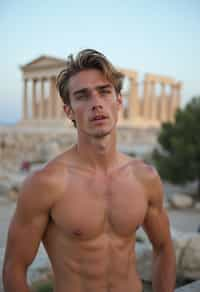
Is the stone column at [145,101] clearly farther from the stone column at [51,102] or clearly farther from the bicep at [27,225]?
the bicep at [27,225]

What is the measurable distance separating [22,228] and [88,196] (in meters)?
0.38

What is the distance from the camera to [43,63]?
42.9 meters

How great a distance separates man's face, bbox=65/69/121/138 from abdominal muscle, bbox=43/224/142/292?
57 centimetres

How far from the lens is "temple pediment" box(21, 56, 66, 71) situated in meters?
41.5

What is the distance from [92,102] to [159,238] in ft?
3.16

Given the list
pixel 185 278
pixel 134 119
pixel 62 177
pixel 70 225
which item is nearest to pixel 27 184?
pixel 62 177

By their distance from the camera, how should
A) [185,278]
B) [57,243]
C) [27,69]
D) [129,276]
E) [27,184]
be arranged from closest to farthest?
[27,184], [57,243], [129,276], [185,278], [27,69]

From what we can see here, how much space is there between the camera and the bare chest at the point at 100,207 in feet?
5.95

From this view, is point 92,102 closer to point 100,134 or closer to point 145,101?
point 100,134

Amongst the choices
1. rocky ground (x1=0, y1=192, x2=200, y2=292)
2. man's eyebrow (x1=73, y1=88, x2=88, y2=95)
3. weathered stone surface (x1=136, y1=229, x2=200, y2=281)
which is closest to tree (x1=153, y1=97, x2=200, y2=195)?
rocky ground (x1=0, y1=192, x2=200, y2=292)

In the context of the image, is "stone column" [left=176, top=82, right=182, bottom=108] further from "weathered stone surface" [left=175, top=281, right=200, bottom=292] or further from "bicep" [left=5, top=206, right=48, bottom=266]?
"bicep" [left=5, top=206, right=48, bottom=266]

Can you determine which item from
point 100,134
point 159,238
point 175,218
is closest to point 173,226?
point 175,218

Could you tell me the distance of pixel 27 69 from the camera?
44625 millimetres

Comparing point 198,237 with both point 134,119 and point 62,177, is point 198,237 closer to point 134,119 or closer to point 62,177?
point 62,177
